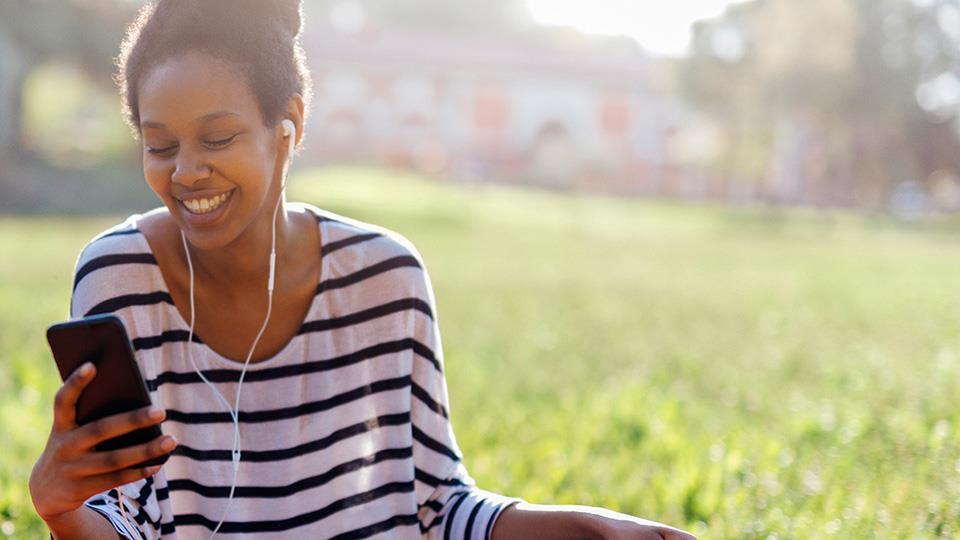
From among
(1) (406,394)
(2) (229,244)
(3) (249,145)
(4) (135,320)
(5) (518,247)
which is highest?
(3) (249,145)

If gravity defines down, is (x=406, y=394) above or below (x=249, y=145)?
below

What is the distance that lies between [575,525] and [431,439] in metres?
0.49

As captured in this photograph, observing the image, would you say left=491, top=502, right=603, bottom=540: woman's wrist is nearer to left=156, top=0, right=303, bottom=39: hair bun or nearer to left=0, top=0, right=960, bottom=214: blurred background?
left=156, top=0, right=303, bottom=39: hair bun

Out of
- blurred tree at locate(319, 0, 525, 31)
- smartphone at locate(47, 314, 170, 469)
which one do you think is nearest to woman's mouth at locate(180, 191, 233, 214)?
smartphone at locate(47, 314, 170, 469)

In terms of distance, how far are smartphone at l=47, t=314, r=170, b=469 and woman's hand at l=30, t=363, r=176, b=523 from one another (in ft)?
0.08

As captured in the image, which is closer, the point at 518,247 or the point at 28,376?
the point at 28,376

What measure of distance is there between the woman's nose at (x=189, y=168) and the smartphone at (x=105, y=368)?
18.4 inches

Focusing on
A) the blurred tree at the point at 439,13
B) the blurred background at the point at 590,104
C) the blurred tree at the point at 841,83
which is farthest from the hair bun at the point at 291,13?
the blurred tree at the point at 439,13

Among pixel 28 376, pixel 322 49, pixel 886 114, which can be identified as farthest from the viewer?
pixel 322 49

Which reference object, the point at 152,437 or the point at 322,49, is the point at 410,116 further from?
the point at 152,437

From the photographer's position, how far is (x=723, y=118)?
38.1 m

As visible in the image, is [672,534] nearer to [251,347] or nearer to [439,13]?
[251,347]

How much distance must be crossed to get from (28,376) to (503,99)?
139ft

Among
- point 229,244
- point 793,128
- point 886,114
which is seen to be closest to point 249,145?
point 229,244
